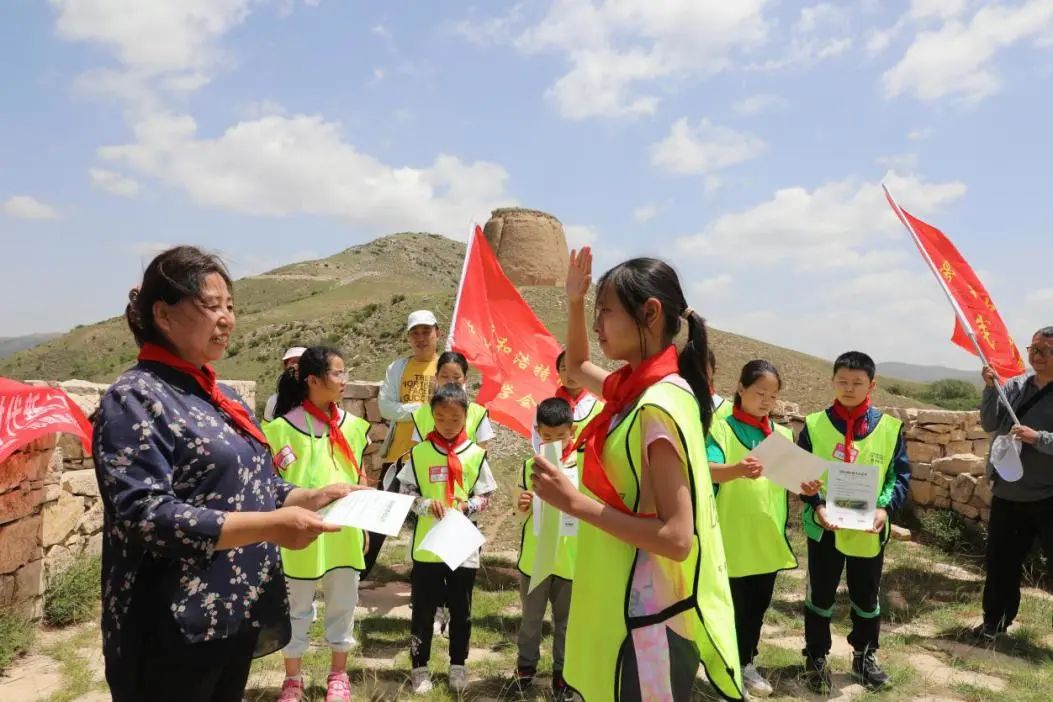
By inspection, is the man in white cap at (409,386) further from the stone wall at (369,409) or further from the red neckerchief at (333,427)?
→ the stone wall at (369,409)

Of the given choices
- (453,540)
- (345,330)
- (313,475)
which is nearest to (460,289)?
(313,475)

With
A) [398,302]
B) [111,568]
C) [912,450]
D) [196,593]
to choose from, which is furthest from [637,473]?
[398,302]

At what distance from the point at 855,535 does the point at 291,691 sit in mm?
3144

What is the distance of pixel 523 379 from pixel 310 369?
7.45 ft

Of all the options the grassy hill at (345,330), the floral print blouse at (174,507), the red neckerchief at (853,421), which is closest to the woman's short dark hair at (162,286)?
the floral print blouse at (174,507)

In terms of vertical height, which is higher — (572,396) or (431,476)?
(572,396)

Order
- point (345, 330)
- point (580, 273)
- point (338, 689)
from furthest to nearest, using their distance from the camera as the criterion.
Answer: point (345, 330) < point (338, 689) < point (580, 273)

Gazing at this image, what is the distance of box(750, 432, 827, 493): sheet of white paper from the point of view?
3.15 meters

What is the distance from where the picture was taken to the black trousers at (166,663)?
1725mm

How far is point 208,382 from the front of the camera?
1938mm

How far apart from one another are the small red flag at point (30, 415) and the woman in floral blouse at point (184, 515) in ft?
8.85

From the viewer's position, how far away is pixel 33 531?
15.3 feet

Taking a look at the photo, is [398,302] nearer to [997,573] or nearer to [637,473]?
[997,573]

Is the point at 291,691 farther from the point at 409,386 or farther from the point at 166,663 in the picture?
the point at 409,386
